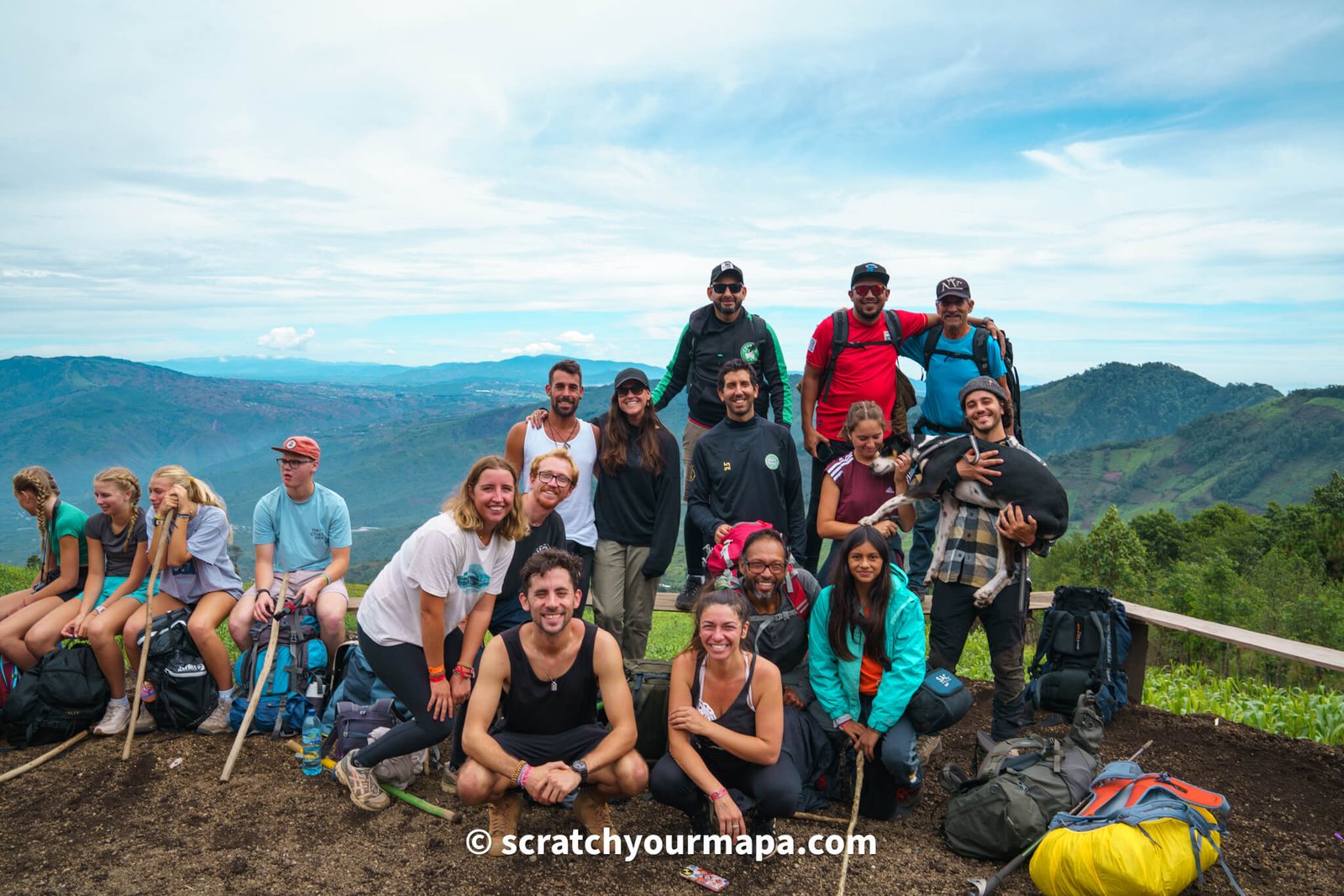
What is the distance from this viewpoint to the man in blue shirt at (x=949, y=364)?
6051mm

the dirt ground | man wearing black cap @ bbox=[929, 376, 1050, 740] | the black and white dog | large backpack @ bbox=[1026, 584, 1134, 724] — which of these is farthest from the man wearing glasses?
large backpack @ bbox=[1026, 584, 1134, 724]

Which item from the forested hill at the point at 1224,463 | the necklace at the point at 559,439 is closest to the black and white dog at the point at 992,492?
the necklace at the point at 559,439

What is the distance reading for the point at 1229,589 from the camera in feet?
106

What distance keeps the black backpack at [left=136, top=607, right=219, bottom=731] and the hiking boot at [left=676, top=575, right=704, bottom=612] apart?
337 centimetres

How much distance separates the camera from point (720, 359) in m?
6.29

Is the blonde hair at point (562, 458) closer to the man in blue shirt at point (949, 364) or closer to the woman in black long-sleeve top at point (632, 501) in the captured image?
the woman in black long-sleeve top at point (632, 501)

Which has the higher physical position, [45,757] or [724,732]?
[724,732]

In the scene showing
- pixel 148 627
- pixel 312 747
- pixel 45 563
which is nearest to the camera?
pixel 312 747

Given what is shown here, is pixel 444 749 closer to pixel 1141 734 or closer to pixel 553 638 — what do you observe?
pixel 553 638

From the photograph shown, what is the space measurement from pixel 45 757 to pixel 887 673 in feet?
17.5

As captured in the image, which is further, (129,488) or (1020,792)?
(129,488)

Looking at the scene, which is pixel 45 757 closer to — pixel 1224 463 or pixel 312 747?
pixel 312 747

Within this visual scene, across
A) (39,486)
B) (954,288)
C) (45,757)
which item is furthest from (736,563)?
(39,486)

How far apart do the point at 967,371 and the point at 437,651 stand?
4145 millimetres
